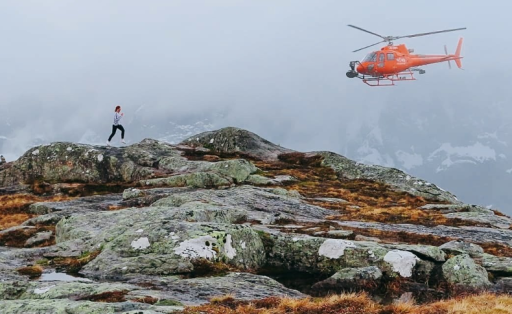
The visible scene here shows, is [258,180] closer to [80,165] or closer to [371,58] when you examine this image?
[80,165]

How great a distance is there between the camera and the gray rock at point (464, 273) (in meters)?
16.1

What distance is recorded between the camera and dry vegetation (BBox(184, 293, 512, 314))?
1127 cm

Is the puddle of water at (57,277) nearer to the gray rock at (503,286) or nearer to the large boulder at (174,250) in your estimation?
the large boulder at (174,250)

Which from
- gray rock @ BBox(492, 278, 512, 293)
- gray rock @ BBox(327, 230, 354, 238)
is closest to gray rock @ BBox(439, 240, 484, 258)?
gray rock @ BBox(492, 278, 512, 293)

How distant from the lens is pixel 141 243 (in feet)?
56.1

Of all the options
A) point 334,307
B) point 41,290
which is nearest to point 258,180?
point 41,290

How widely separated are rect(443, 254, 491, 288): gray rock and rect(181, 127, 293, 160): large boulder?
164 feet

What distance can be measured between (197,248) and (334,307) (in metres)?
6.19

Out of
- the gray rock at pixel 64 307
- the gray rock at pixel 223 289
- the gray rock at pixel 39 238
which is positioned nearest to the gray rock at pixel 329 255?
the gray rock at pixel 223 289

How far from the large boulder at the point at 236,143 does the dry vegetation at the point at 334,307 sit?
177 ft

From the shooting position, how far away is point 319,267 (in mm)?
17812

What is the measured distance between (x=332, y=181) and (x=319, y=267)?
3890 cm

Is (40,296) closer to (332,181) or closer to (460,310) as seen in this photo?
(460,310)

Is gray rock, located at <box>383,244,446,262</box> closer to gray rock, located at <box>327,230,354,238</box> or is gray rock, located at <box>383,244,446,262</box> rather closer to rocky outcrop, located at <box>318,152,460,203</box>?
gray rock, located at <box>327,230,354,238</box>
